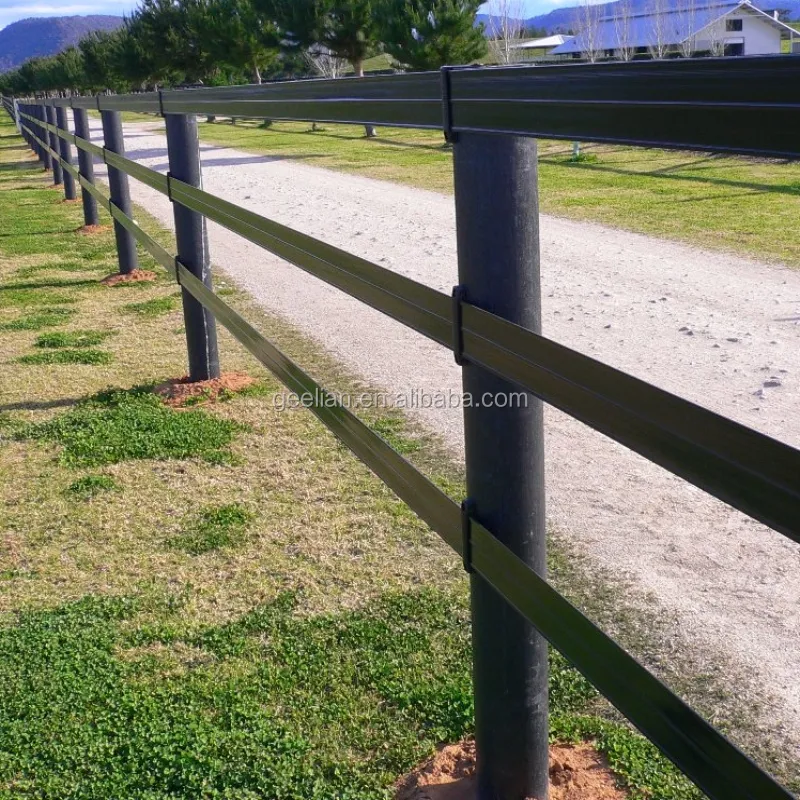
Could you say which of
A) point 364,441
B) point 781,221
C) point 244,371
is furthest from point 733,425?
point 781,221

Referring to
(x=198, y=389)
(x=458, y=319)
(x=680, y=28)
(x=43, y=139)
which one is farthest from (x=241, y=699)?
(x=680, y=28)

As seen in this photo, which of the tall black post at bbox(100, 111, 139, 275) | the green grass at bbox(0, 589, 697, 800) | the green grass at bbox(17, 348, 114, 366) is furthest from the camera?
the tall black post at bbox(100, 111, 139, 275)

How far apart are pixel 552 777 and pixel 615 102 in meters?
1.65

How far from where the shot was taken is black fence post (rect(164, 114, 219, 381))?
16.6 feet

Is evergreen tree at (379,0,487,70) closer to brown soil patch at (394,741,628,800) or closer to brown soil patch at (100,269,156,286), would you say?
brown soil patch at (100,269,156,286)

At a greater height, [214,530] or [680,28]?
[680,28]

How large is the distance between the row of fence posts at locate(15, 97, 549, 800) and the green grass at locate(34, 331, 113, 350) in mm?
5351

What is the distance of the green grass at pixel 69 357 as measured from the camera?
6426 mm

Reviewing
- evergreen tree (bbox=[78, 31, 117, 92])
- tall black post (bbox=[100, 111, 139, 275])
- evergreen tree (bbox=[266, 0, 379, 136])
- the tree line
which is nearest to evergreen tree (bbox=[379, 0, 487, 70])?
the tree line

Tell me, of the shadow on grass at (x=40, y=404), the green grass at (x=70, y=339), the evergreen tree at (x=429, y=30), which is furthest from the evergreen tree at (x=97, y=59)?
the shadow on grass at (x=40, y=404)

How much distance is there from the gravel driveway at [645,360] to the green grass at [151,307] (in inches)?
27.2

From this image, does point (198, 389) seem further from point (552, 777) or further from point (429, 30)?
point (429, 30)

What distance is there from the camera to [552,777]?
238cm

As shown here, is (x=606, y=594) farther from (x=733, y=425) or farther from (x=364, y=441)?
(x=733, y=425)
